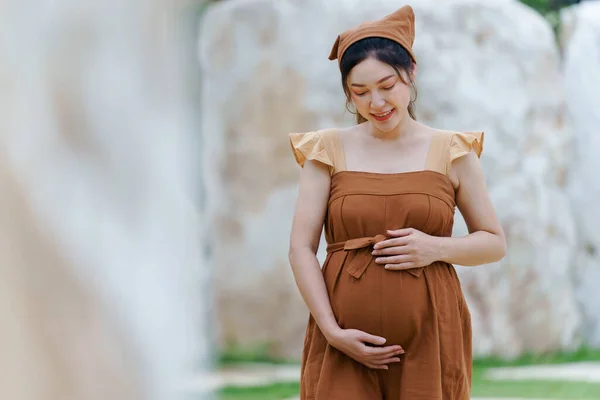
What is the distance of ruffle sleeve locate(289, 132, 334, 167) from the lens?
166 centimetres

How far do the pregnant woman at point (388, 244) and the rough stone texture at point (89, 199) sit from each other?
0.28 metres

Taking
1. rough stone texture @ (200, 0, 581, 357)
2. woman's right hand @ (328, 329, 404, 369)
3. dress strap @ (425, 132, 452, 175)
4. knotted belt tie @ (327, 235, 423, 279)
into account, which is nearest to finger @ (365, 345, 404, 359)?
woman's right hand @ (328, 329, 404, 369)

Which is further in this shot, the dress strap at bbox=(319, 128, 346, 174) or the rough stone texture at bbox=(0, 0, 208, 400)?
the dress strap at bbox=(319, 128, 346, 174)

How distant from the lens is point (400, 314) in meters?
1.57

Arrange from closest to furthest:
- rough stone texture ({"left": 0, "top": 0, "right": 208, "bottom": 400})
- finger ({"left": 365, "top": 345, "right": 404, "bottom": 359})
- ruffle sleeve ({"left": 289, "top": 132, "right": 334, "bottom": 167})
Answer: rough stone texture ({"left": 0, "top": 0, "right": 208, "bottom": 400}) < finger ({"left": 365, "top": 345, "right": 404, "bottom": 359}) < ruffle sleeve ({"left": 289, "top": 132, "right": 334, "bottom": 167})

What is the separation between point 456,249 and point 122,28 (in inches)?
27.6

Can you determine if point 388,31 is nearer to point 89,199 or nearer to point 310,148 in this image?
point 310,148

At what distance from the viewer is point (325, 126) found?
5.97 m

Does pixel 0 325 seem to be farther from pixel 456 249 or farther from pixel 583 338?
pixel 583 338

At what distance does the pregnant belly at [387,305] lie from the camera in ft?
5.16

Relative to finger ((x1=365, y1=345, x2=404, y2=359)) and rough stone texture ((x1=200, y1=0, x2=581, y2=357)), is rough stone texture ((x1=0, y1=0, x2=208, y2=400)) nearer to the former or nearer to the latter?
finger ((x1=365, y1=345, x2=404, y2=359))

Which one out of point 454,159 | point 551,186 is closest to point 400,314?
point 454,159

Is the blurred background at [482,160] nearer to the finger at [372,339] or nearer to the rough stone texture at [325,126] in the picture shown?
the rough stone texture at [325,126]

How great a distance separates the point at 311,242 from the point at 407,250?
7.7 inches
